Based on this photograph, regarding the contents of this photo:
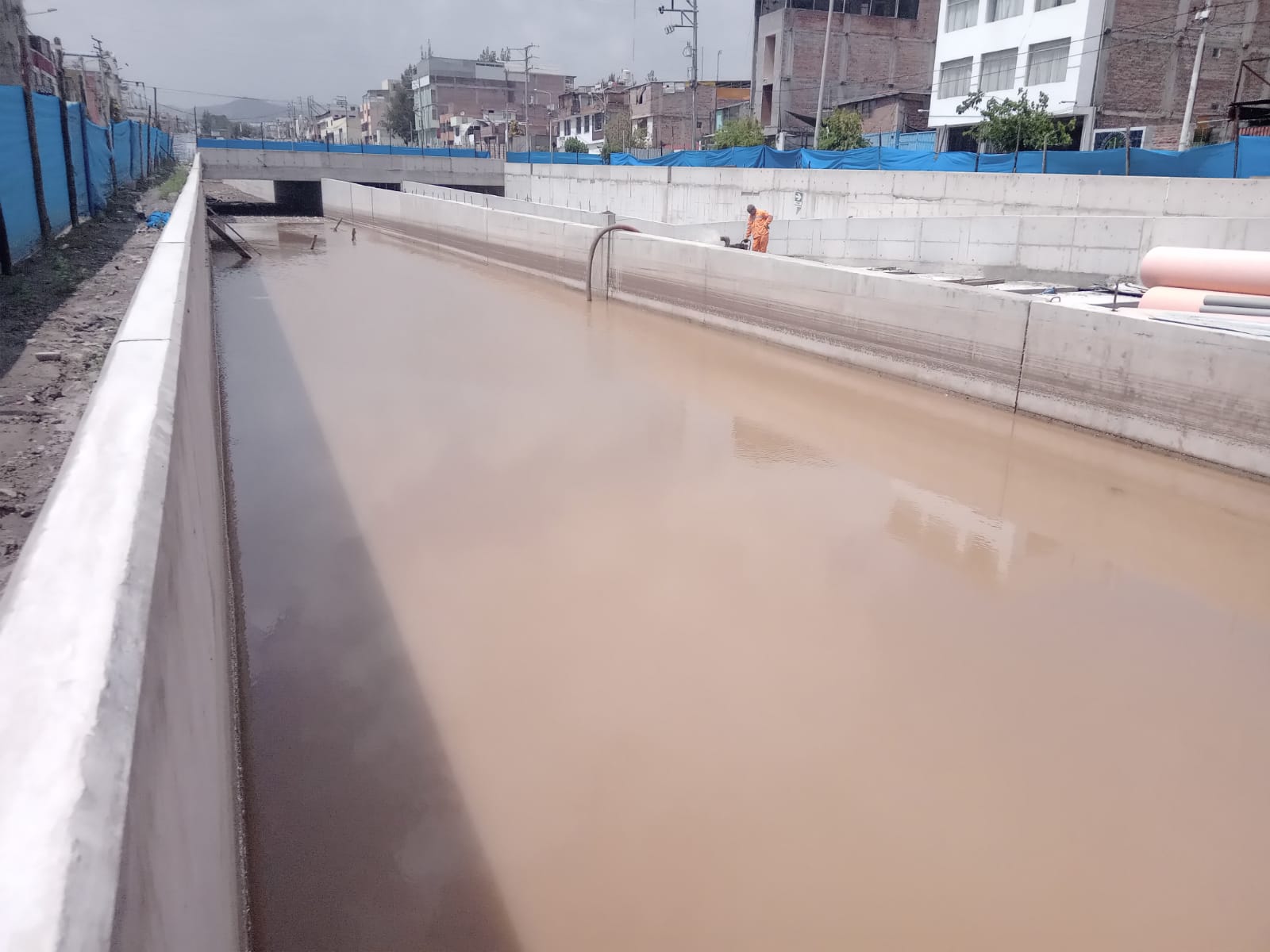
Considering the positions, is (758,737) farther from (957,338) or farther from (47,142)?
(47,142)

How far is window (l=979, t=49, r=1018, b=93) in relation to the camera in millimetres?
32156

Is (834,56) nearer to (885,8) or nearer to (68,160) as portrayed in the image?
(885,8)

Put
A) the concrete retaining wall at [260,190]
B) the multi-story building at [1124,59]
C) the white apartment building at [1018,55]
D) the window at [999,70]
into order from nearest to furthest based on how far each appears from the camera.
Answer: the multi-story building at [1124,59]
the white apartment building at [1018,55]
the window at [999,70]
the concrete retaining wall at [260,190]

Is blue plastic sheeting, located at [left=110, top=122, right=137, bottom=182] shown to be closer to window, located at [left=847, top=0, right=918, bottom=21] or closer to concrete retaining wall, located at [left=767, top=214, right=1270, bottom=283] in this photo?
concrete retaining wall, located at [left=767, top=214, right=1270, bottom=283]

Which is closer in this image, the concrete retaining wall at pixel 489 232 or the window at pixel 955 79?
the concrete retaining wall at pixel 489 232

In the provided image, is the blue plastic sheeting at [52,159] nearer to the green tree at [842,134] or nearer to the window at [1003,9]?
the green tree at [842,134]

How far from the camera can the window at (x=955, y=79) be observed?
34.3 meters

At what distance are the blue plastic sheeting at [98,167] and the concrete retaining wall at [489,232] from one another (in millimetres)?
7339

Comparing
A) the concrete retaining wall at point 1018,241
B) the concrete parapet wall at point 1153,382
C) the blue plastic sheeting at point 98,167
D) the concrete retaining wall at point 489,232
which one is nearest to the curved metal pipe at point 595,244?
the concrete retaining wall at point 489,232

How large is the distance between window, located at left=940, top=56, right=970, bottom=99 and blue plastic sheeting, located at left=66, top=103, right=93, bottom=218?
29.0 metres

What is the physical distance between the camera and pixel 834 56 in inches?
1720

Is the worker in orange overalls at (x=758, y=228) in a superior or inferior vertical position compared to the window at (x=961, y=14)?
inferior

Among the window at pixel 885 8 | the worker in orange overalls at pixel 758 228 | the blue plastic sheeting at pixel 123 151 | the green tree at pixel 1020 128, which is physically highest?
the window at pixel 885 8

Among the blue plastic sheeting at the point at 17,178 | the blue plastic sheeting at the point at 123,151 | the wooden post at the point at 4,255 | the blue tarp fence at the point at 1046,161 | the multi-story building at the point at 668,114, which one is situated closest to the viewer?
the wooden post at the point at 4,255
